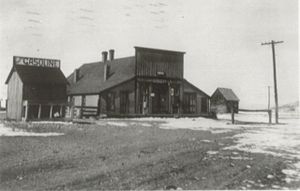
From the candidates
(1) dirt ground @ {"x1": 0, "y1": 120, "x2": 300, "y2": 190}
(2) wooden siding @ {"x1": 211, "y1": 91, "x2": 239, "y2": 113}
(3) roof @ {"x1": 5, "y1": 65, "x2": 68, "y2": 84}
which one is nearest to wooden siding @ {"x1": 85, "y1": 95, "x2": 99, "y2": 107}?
(3) roof @ {"x1": 5, "y1": 65, "x2": 68, "y2": 84}

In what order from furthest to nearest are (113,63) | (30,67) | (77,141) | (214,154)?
(113,63)
(30,67)
(77,141)
(214,154)

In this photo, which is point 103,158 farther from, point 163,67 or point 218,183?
point 163,67

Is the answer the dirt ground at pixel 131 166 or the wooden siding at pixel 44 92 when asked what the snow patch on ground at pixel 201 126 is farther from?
the wooden siding at pixel 44 92

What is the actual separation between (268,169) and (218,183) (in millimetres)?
2145

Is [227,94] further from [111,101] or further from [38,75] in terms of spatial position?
[38,75]

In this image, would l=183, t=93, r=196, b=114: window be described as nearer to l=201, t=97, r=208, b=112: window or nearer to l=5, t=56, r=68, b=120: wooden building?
l=201, t=97, r=208, b=112: window

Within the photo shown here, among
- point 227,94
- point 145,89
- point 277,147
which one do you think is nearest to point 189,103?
point 145,89

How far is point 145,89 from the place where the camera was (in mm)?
37281

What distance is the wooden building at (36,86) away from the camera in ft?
92.7

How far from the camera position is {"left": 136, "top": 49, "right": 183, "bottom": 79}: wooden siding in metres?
36.9

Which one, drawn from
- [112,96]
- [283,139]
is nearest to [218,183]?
[283,139]

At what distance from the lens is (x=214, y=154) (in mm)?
11812

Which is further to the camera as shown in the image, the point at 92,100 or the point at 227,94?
the point at 227,94

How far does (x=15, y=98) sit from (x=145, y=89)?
12.2 metres
